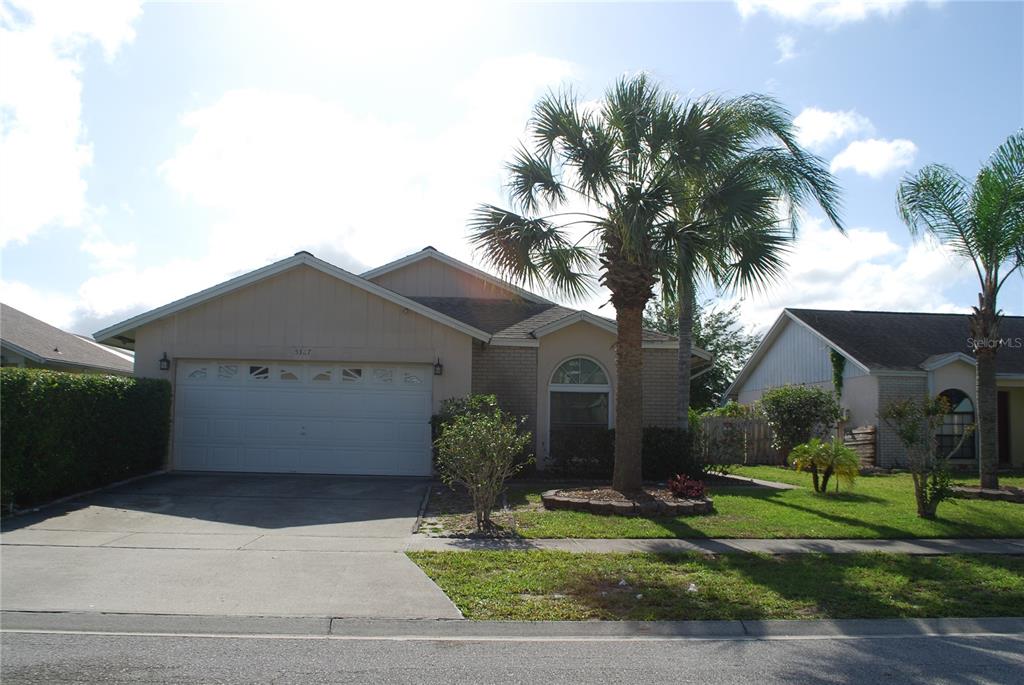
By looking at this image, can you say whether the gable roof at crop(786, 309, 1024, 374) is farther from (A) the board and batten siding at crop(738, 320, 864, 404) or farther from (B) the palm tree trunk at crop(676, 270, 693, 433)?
(B) the palm tree trunk at crop(676, 270, 693, 433)

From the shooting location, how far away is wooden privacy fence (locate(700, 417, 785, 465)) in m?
21.0

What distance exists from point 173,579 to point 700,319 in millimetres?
38103

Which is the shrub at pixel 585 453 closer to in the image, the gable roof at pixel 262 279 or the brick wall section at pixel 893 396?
the gable roof at pixel 262 279

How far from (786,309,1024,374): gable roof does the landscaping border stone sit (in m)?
12.5

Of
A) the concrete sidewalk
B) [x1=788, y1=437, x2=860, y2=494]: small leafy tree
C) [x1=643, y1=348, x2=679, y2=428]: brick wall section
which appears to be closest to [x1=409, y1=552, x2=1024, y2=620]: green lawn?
the concrete sidewalk

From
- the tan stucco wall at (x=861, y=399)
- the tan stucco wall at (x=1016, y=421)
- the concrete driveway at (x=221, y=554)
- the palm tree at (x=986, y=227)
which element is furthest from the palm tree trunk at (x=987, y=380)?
the concrete driveway at (x=221, y=554)

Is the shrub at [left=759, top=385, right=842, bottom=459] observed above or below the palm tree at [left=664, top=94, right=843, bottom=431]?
below

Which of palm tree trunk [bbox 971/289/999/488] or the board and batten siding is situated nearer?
palm tree trunk [bbox 971/289/999/488]

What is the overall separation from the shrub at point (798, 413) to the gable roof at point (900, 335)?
1646mm

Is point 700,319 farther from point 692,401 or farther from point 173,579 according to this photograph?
point 173,579

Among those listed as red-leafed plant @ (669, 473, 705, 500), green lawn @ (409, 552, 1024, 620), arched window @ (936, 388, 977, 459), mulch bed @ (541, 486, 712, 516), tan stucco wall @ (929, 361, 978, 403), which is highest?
tan stucco wall @ (929, 361, 978, 403)

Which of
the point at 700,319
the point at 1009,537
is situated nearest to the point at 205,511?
the point at 1009,537

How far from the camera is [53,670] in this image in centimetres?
534

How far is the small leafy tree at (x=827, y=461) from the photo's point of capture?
47.7ft
